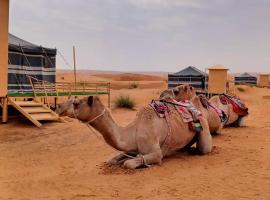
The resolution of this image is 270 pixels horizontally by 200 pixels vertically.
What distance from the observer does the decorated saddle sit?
8325 mm

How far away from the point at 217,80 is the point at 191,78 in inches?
213

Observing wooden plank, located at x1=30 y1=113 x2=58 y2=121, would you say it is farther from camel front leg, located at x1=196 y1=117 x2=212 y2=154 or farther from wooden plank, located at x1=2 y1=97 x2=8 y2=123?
camel front leg, located at x1=196 y1=117 x2=212 y2=154

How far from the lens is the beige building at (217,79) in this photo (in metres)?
28.6

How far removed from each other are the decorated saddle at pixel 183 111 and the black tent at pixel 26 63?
12.8m

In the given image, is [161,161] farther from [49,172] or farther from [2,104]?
[2,104]

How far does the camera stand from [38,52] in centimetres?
2198

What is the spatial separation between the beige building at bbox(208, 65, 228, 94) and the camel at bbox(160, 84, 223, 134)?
17.3 metres

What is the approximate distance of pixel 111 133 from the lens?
24.9ft

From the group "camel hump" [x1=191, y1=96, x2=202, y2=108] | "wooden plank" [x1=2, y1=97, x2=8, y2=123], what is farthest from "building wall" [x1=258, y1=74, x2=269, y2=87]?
"camel hump" [x1=191, y1=96, x2=202, y2=108]

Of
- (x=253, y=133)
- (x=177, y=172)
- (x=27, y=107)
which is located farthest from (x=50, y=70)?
(x=177, y=172)

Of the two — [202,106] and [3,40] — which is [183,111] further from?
Result: [3,40]

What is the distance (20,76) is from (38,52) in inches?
64.7

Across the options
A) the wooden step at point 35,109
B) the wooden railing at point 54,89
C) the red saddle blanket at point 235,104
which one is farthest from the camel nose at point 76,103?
the wooden railing at point 54,89

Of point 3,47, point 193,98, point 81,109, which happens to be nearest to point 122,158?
point 81,109
